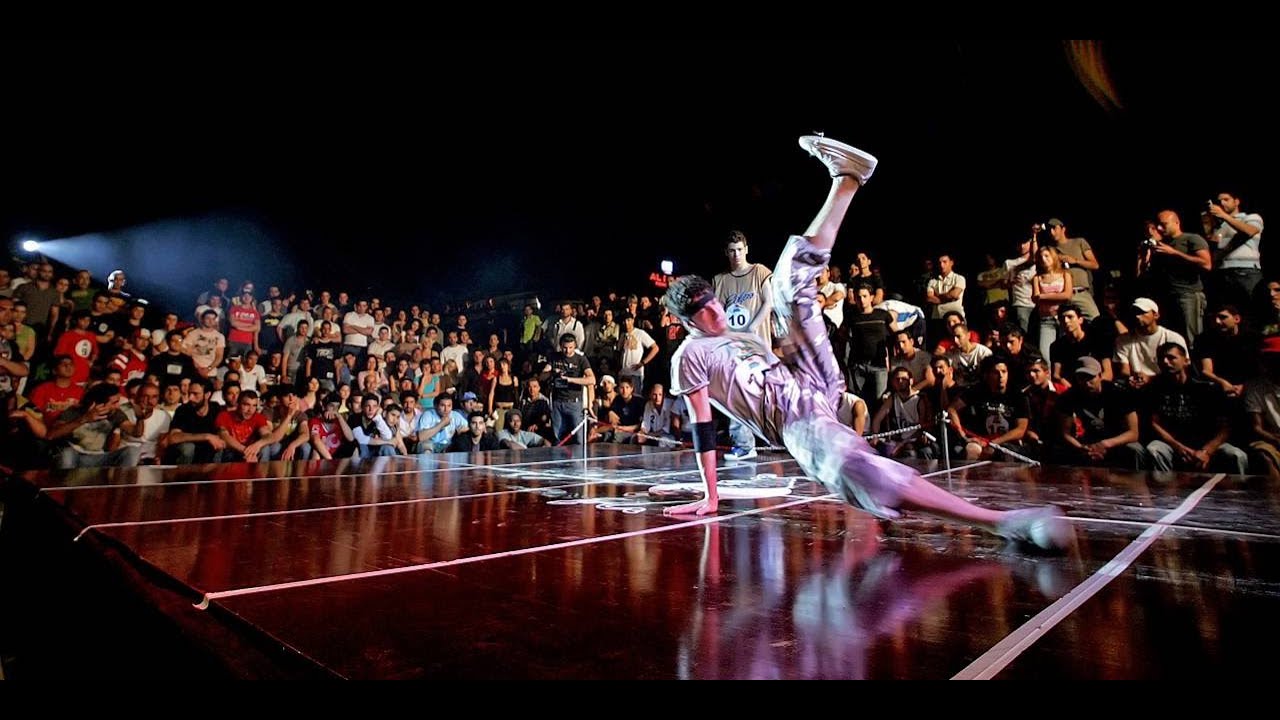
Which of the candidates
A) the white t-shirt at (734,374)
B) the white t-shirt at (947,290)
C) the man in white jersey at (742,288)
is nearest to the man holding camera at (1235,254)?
the white t-shirt at (947,290)

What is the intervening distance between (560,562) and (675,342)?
6.36 meters

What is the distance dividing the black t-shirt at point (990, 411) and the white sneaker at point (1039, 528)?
13.5ft

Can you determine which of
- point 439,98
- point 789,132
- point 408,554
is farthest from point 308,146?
point 408,554

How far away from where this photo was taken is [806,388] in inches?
91.4

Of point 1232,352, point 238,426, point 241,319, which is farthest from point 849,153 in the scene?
point 241,319

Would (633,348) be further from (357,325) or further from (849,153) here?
(849,153)

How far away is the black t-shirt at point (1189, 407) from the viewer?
4613 millimetres

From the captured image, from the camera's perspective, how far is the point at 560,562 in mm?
1849

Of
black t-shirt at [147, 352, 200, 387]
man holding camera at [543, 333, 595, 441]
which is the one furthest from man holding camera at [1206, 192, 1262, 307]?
black t-shirt at [147, 352, 200, 387]

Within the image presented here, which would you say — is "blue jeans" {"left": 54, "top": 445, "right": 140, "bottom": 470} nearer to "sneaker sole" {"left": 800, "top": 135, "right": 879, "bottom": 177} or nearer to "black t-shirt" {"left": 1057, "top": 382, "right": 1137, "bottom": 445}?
"sneaker sole" {"left": 800, "top": 135, "right": 879, "bottom": 177}

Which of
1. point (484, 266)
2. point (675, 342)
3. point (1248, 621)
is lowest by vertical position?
point (1248, 621)

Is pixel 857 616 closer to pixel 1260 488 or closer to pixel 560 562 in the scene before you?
pixel 560 562

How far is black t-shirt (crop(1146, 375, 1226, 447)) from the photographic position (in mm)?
4613

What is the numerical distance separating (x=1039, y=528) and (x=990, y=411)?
4.25 m
